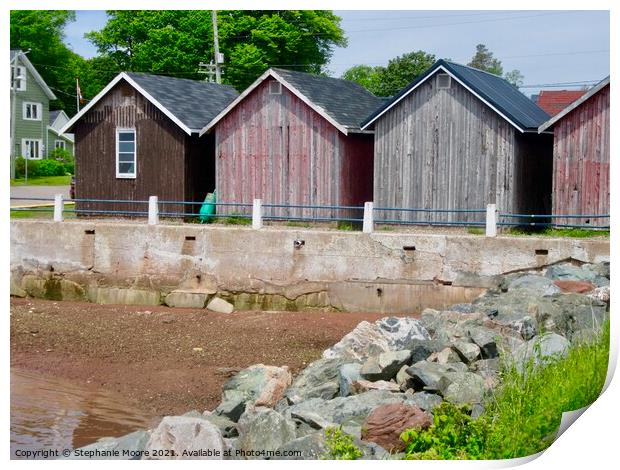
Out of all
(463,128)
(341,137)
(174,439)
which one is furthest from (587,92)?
(174,439)

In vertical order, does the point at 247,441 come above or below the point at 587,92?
below

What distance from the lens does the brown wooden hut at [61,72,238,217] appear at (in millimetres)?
21031

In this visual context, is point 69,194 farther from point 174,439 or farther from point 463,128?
point 174,439

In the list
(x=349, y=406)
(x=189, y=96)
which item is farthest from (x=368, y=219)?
(x=349, y=406)

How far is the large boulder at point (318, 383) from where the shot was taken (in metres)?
11.8

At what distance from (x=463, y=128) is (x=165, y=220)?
609cm

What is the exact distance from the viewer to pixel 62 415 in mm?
12609

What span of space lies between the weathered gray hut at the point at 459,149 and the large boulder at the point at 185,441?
9.77 metres

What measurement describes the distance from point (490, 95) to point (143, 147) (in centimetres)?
720

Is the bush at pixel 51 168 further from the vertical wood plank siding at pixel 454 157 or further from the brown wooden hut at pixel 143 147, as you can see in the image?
the vertical wood plank siding at pixel 454 157

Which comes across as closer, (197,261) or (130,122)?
(197,261)

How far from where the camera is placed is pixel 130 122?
70.0 ft

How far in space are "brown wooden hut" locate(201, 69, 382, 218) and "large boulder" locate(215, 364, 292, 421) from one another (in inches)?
292

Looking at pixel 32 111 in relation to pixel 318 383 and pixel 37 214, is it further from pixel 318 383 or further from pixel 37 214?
pixel 37 214
